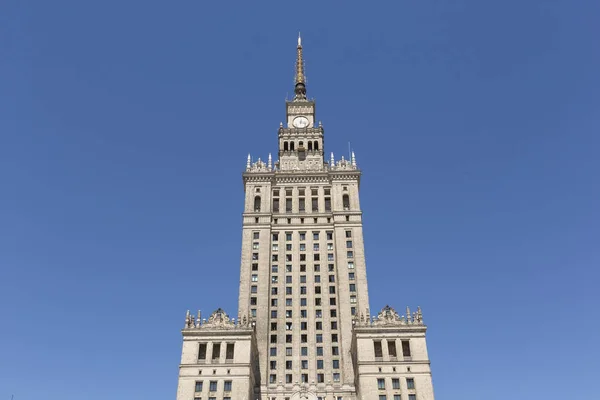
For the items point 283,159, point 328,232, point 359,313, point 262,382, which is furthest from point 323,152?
point 262,382

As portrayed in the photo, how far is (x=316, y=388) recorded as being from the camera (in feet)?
288

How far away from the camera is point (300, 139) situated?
12419cm

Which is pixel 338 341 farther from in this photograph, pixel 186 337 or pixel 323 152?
pixel 323 152

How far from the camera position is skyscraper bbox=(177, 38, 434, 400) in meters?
81.7

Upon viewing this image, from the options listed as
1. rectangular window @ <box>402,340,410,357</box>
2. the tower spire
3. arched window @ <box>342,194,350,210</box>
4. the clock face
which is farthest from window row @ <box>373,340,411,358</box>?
the tower spire

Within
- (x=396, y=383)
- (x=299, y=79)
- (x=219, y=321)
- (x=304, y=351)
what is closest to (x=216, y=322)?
(x=219, y=321)

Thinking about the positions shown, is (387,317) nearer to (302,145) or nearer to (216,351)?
(216,351)

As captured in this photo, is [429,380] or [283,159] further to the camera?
[283,159]

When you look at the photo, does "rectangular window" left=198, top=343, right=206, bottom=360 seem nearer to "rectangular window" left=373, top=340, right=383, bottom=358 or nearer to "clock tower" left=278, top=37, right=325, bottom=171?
"rectangular window" left=373, top=340, right=383, bottom=358

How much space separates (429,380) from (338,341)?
17.7 m

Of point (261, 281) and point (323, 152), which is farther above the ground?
point (323, 152)

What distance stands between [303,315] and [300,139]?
4306 centimetres

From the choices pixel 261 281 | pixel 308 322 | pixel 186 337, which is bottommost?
pixel 186 337

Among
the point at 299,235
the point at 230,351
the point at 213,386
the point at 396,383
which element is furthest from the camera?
the point at 299,235
